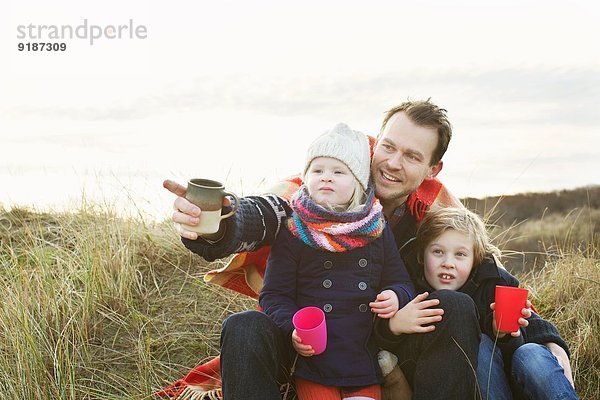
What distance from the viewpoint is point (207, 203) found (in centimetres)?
282

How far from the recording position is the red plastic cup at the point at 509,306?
10.5ft

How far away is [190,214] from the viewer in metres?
2.82

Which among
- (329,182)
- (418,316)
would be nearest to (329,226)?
(329,182)

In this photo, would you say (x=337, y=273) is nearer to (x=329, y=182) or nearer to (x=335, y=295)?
(x=335, y=295)

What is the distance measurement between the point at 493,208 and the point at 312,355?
132 inches

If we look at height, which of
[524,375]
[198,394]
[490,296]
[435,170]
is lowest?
[198,394]

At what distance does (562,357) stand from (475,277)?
588mm

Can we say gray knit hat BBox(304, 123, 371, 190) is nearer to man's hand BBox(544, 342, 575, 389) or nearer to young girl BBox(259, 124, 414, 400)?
young girl BBox(259, 124, 414, 400)

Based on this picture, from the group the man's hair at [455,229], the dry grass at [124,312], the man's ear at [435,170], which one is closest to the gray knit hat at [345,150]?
the man's hair at [455,229]

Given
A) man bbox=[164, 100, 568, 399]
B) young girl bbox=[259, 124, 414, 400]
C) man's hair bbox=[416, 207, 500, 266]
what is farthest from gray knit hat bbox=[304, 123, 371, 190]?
man's hair bbox=[416, 207, 500, 266]

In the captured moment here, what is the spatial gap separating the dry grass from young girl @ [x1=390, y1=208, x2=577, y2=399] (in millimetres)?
1429

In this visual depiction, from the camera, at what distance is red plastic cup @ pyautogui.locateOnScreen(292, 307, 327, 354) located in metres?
2.80

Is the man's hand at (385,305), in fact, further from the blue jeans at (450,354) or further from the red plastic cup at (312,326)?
the red plastic cup at (312,326)

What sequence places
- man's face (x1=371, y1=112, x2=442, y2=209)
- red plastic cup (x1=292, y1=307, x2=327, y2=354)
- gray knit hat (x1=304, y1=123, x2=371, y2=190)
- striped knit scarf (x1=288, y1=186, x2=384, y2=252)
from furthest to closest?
man's face (x1=371, y1=112, x2=442, y2=209) < gray knit hat (x1=304, y1=123, x2=371, y2=190) < striped knit scarf (x1=288, y1=186, x2=384, y2=252) < red plastic cup (x1=292, y1=307, x2=327, y2=354)
